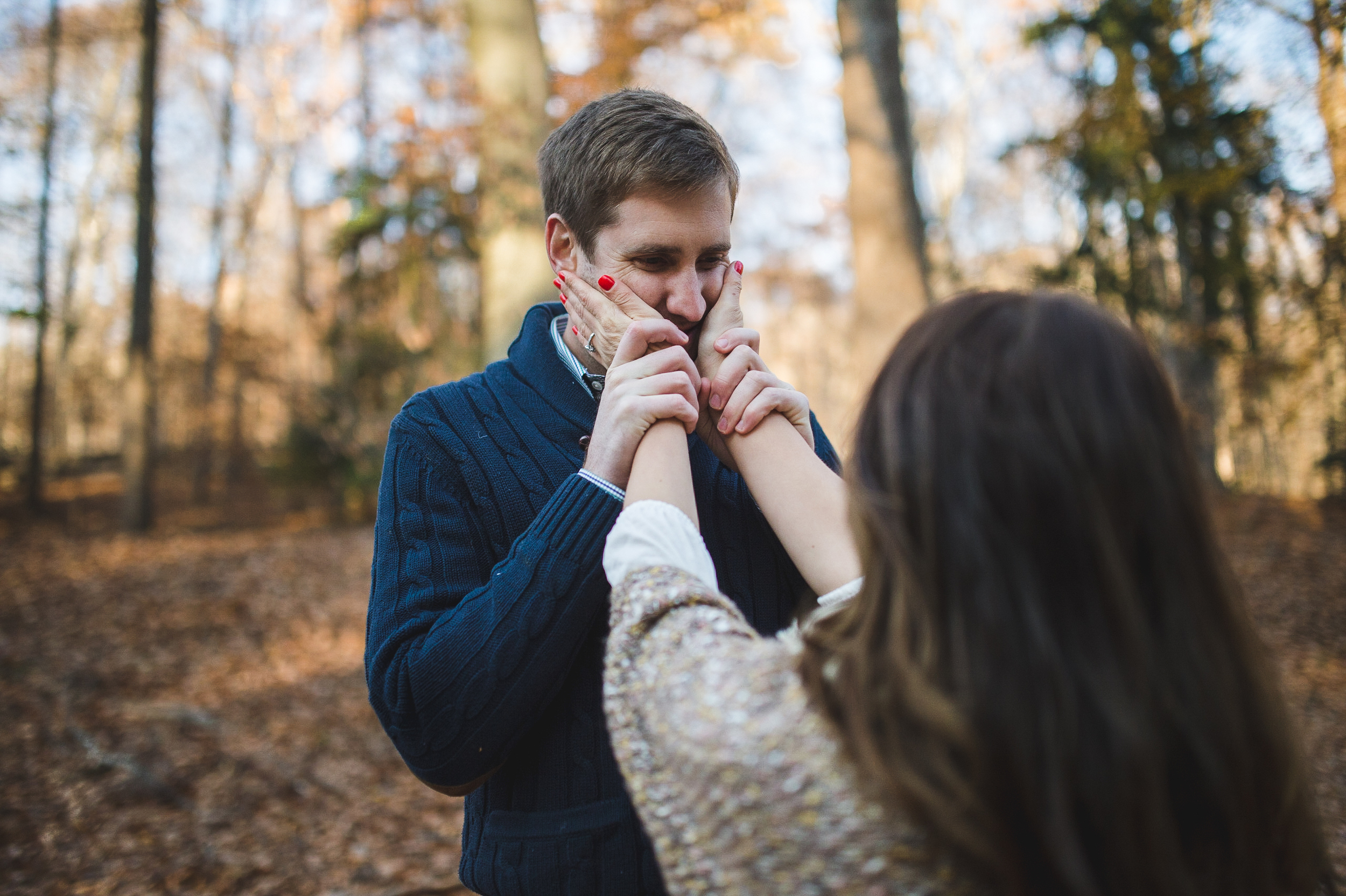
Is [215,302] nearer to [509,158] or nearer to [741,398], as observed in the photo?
[509,158]

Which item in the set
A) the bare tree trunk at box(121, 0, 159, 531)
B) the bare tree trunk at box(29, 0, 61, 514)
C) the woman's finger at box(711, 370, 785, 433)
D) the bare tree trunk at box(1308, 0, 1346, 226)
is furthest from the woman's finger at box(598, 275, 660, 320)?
the bare tree trunk at box(29, 0, 61, 514)

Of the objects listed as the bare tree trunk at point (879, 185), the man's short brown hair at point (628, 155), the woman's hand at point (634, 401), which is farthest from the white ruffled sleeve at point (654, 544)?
the bare tree trunk at point (879, 185)

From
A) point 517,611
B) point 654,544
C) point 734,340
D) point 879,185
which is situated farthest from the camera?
point 879,185

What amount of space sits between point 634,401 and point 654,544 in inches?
11.7

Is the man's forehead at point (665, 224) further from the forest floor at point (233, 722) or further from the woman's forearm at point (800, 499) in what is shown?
the forest floor at point (233, 722)

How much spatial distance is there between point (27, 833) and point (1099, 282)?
10872 mm

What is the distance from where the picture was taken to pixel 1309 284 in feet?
25.1

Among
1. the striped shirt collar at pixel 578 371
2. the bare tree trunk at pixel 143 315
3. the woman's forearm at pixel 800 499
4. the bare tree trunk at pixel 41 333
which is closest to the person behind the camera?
the woman's forearm at pixel 800 499

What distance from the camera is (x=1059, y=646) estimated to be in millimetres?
938

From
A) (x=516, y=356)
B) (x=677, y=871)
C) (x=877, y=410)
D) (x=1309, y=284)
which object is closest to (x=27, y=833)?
(x=516, y=356)

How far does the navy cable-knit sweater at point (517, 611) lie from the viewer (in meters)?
1.28

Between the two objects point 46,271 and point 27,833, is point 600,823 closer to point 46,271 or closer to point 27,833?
point 27,833

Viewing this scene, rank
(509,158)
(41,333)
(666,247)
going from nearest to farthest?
(666,247), (509,158), (41,333)

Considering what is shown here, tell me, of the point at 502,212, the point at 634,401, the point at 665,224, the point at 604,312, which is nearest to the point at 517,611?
the point at 634,401
